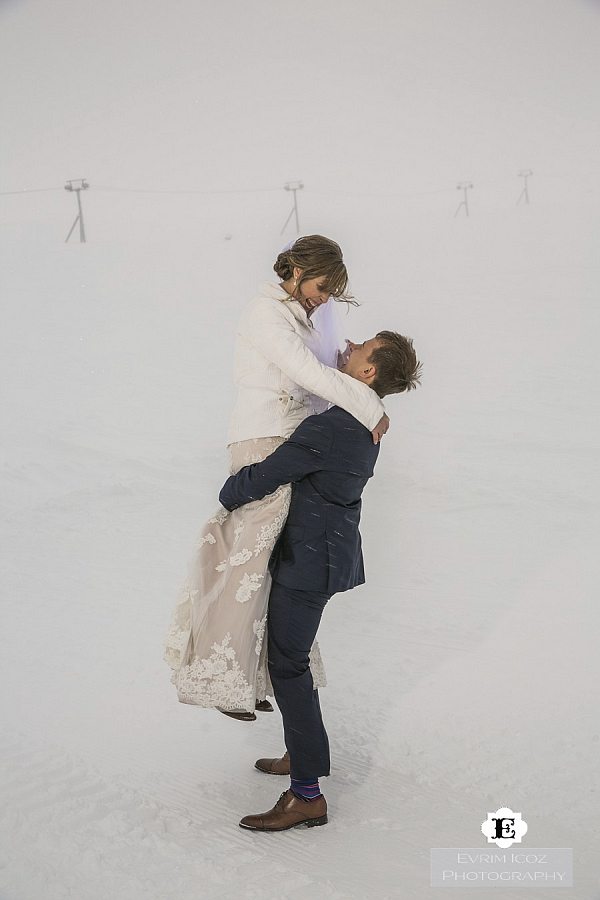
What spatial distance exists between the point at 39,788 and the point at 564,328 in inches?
175

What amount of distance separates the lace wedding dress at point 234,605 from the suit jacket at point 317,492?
0.14 feet

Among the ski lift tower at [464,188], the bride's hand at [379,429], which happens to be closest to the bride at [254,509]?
the bride's hand at [379,429]

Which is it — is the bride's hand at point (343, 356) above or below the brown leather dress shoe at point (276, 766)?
above

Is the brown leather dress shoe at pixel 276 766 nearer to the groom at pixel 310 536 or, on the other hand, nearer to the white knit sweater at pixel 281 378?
the groom at pixel 310 536

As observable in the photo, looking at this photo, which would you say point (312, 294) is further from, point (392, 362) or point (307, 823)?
point (307, 823)

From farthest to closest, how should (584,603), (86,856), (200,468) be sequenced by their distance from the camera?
(200,468) < (584,603) < (86,856)

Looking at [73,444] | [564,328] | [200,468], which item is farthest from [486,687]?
[564,328]

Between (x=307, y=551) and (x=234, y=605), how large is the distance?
0.21 metres

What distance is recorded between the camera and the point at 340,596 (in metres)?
3.82

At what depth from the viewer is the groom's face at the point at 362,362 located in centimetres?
220

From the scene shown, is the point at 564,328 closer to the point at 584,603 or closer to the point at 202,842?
the point at 584,603

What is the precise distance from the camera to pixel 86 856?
221cm

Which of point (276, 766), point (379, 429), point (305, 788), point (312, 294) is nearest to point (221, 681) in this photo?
point (305, 788)

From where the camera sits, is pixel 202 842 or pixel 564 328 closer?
pixel 202 842
